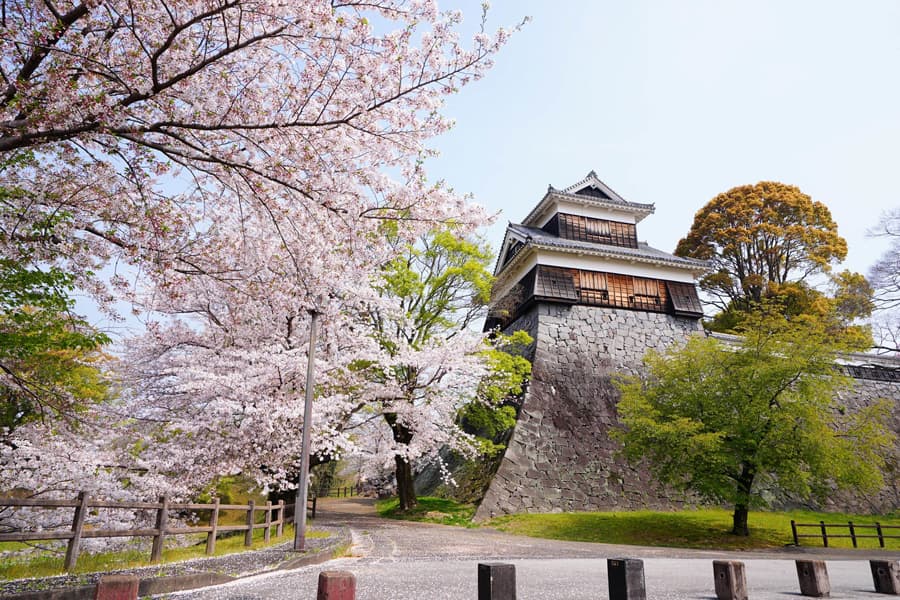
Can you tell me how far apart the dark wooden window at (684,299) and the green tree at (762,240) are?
6009 millimetres

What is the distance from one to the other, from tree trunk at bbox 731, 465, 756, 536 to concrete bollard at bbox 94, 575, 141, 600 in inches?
661

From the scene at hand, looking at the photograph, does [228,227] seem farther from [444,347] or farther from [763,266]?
[763,266]

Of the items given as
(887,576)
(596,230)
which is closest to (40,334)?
(887,576)

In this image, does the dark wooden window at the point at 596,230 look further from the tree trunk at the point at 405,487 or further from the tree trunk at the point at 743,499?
the tree trunk at the point at 405,487

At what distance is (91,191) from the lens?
6441mm

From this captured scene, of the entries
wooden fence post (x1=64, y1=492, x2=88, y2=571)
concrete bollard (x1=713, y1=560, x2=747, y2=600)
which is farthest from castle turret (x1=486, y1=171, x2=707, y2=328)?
wooden fence post (x1=64, y1=492, x2=88, y2=571)

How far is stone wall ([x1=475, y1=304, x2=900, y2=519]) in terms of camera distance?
18359 mm

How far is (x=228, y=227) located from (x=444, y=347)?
9.16 metres

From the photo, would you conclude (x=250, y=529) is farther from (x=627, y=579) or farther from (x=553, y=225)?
(x=553, y=225)

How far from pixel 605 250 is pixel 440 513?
14219 mm

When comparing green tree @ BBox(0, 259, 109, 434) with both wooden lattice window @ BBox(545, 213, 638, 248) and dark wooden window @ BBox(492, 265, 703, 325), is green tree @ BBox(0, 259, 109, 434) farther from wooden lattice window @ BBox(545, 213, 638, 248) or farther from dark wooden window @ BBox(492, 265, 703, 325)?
wooden lattice window @ BBox(545, 213, 638, 248)

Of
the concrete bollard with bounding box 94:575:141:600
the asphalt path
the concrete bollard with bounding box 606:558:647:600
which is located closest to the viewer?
the concrete bollard with bounding box 94:575:141:600

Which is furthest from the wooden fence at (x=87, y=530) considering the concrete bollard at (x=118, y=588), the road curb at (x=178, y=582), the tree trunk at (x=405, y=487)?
the tree trunk at (x=405, y=487)

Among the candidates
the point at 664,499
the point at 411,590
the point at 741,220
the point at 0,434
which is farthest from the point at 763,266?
the point at 0,434
